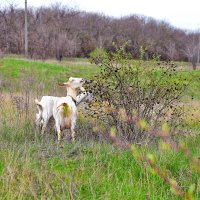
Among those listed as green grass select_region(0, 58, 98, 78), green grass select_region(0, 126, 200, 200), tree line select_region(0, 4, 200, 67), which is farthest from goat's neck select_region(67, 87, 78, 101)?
tree line select_region(0, 4, 200, 67)

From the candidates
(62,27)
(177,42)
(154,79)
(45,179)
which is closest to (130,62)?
(154,79)

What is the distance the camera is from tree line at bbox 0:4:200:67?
39.1 m

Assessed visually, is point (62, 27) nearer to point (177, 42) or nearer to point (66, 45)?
point (66, 45)

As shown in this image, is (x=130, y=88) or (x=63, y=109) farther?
(x=130, y=88)

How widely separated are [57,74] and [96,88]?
640 inches

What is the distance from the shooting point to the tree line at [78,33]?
128 feet

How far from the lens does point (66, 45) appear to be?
1657 inches

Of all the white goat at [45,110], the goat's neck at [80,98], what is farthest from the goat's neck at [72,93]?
the goat's neck at [80,98]

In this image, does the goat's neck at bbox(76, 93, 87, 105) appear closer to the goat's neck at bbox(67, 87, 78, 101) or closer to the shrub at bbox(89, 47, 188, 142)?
the goat's neck at bbox(67, 87, 78, 101)

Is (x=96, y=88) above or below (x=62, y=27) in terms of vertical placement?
below

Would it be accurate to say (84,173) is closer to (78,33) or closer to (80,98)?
(80,98)

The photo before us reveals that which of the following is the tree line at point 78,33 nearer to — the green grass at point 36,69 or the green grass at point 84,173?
the green grass at point 36,69

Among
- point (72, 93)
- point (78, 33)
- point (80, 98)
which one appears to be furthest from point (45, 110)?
point (78, 33)

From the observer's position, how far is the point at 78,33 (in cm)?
5350
